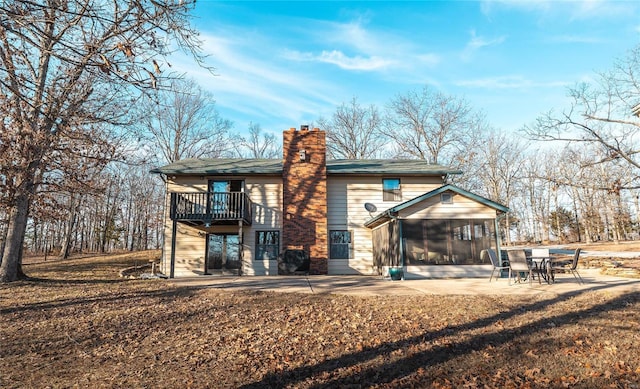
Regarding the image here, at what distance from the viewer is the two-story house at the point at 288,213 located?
552 inches

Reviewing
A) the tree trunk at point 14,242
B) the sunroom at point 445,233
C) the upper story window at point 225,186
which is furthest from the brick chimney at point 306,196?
the tree trunk at point 14,242

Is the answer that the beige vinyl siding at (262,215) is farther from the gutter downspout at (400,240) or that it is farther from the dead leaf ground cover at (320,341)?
the dead leaf ground cover at (320,341)

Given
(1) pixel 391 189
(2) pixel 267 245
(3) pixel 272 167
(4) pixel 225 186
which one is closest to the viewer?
(2) pixel 267 245

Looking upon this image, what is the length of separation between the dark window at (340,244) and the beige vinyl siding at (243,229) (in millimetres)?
2293

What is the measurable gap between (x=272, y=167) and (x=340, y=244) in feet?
15.0

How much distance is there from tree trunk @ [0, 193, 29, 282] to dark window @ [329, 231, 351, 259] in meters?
10.2

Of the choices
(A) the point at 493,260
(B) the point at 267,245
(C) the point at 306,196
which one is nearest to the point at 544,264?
(A) the point at 493,260

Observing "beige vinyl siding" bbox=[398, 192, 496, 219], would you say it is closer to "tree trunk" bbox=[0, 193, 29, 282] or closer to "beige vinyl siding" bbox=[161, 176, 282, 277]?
"beige vinyl siding" bbox=[161, 176, 282, 277]

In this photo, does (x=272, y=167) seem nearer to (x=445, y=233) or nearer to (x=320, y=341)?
(x=445, y=233)

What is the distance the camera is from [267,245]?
14.9 meters

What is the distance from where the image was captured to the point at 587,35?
11.6m

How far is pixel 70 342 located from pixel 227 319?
2.29 meters

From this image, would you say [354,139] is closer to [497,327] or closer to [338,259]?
[338,259]

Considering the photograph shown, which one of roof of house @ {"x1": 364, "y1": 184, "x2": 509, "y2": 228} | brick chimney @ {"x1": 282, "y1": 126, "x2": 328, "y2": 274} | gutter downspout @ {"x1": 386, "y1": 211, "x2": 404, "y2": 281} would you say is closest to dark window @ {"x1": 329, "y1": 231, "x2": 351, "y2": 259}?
brick chimney @ {"x1": 282, "y1": 126, "x2": 328, "y2": 274}
